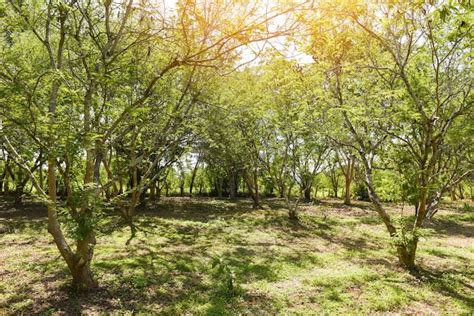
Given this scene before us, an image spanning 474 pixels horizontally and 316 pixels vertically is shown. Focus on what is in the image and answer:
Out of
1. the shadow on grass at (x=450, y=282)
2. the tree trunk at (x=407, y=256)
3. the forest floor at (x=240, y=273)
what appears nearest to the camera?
the forest floor at (x=240, y=273)

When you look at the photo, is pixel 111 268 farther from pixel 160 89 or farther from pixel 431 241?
pixel 431 241

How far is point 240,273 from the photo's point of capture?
9453mm

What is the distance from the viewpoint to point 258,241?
13891 millimetres

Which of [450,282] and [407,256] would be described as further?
[407,256]

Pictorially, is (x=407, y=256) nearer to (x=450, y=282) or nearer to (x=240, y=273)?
(x=450, y=282)

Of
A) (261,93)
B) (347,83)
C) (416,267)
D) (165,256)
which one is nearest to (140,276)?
(165,256)

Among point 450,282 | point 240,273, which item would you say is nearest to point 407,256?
point 450,282

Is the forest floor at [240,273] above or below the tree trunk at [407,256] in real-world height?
below

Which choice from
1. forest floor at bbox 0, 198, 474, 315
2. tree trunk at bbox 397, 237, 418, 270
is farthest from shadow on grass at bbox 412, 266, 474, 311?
tree trunk at bbox 397, 237, 418, 270

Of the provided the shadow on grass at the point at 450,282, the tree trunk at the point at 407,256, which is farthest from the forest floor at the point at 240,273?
the tree trunk at the point at 407,256

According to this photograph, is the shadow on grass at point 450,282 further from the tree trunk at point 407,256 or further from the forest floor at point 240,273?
the tree trunk at point 407,256

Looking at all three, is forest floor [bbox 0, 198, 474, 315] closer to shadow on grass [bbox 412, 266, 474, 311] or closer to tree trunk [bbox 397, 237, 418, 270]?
shadow on grass [bbox 412, 266, 474, 311]

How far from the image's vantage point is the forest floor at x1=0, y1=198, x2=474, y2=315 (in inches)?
285

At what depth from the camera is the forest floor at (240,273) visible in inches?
285
